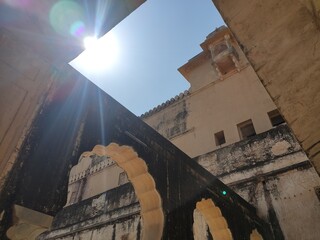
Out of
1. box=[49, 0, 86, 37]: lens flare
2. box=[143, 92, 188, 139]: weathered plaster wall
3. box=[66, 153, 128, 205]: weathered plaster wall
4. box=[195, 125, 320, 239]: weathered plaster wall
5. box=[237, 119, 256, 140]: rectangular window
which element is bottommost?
box=[49, 0, 86, 37]: lens flare

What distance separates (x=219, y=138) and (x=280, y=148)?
136 inches

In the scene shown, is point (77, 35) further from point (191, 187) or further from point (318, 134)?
point (191, 187)

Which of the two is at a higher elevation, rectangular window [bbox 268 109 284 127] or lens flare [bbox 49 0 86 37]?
rectangular window [bbox 268 109 284 127]

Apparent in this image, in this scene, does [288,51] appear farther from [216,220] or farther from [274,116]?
[274,116]

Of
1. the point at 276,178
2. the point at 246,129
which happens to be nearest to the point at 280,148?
the point at 276,178

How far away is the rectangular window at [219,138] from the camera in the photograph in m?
10.1

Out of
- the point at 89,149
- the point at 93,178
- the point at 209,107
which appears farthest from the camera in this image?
the point at 93,178

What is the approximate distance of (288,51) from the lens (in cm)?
137

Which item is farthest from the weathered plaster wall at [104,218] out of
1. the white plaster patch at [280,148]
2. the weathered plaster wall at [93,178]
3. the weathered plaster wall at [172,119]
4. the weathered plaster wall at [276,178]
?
the white plaster patch at [280,148]

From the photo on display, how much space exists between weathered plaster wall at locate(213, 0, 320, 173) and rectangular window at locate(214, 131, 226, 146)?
8.79 metres

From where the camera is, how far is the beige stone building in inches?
234

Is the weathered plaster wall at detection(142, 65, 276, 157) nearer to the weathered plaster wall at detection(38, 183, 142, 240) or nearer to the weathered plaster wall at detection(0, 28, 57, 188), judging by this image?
the weathered plaster wall at detection(38, 183, 142, 240)

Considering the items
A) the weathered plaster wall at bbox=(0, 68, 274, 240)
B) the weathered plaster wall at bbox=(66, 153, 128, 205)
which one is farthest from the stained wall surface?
the weathered plaster wall at bbox=(0, 68, 274, 240)

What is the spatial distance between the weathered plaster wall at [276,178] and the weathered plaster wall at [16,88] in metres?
5.67
